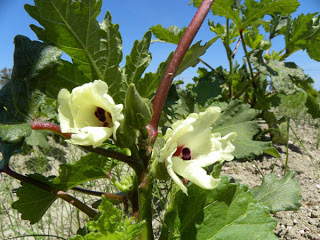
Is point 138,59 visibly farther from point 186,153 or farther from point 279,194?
point 279,194

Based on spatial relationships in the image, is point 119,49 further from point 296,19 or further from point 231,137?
point 296,19

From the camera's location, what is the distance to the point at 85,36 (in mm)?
903

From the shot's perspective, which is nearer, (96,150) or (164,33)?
(96,150)

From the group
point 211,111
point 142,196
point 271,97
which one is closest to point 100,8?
point 211,111

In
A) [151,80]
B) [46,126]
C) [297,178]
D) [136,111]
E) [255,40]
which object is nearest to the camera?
[136,111]

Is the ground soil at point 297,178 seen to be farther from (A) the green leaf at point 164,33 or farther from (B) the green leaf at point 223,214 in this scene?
(A) the green leaf at point 164,33

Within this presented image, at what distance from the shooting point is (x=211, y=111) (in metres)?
0.79

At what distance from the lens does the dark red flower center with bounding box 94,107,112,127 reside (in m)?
0.81

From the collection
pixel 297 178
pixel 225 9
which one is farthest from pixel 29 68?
pixel 297 178

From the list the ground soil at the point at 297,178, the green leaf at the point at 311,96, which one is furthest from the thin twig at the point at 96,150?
the green leaf at the point at 311,96

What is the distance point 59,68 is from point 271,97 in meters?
2.29

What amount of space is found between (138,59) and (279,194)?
77cm

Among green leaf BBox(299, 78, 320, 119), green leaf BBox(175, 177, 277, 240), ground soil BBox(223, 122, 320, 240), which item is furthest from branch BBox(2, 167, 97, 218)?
green leaf BBox(299, 78, 320, 119)

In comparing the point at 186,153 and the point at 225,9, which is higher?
the point at 225,9
